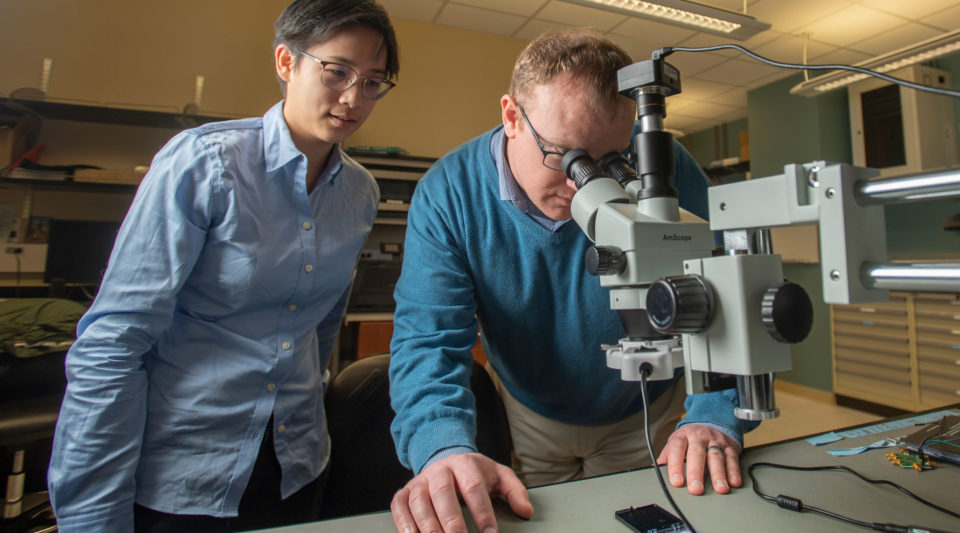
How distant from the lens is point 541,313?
105 centimetres

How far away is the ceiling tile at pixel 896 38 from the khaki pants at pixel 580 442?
4.28 meters

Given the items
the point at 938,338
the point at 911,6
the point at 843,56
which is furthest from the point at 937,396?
the point at 843,56

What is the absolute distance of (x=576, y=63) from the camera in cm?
81

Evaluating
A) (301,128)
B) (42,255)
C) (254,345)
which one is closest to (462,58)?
(42,255)

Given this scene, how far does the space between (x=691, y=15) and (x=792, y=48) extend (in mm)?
1835

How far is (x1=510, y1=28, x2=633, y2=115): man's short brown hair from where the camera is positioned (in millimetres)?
784

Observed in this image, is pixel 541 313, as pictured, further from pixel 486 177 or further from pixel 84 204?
pixel 84 204

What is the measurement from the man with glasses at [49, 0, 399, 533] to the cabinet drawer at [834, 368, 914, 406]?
4.24 metres

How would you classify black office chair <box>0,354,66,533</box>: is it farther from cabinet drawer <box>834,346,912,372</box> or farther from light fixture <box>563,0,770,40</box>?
cabinet drawer <box>834,346,912,372</box>


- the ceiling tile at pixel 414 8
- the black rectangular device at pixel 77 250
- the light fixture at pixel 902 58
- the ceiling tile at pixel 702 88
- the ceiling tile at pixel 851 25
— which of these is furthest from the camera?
the ceiling tile at pixel 702 88

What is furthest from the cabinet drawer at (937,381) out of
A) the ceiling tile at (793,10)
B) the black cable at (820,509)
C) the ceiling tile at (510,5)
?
the ceiling tile at (510,5)

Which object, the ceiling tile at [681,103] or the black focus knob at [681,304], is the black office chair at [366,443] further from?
the ceiling tile at [681,103]

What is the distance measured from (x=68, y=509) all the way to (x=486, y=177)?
36.9 inches

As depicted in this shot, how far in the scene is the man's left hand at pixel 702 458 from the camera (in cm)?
73
